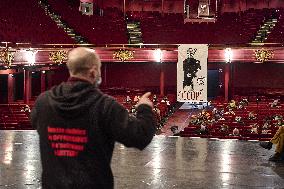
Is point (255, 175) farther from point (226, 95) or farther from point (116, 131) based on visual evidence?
point (226, 95)

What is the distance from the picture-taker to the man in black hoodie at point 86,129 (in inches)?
89.0

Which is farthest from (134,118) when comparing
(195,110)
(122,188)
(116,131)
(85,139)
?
(195,110)

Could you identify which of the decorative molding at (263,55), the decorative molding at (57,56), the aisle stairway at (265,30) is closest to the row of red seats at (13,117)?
the decorative molding at (57,56)

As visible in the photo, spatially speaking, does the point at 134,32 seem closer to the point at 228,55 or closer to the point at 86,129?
the point at 228,55

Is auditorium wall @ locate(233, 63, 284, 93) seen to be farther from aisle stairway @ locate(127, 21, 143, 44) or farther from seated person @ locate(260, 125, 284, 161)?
seated person @ locate(260, 125, 284, 161)

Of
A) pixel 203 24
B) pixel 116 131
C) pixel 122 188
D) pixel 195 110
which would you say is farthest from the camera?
pixel 203 24

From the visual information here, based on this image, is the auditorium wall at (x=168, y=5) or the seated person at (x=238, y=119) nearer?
the seated person at (x=238, y=119)

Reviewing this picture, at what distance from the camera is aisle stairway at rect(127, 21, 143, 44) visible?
29414mm

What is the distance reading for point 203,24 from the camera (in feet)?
96.0

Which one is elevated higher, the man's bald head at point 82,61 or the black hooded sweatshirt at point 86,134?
the man's bald head at point 82,61

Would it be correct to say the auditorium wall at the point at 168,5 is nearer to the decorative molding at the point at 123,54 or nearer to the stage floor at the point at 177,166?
the decorative molding at the point at 123,54

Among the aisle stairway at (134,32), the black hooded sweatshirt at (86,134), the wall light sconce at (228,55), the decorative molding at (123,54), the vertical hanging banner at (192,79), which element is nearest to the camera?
the black hooded sweatshirt at (86,134)

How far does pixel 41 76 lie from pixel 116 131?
25.1 metres

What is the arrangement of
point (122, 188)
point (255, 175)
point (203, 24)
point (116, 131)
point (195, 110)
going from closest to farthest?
point (116, 131) → point (122, 188) → point (255, 175) → point (195, 110) → point (203, 24)
